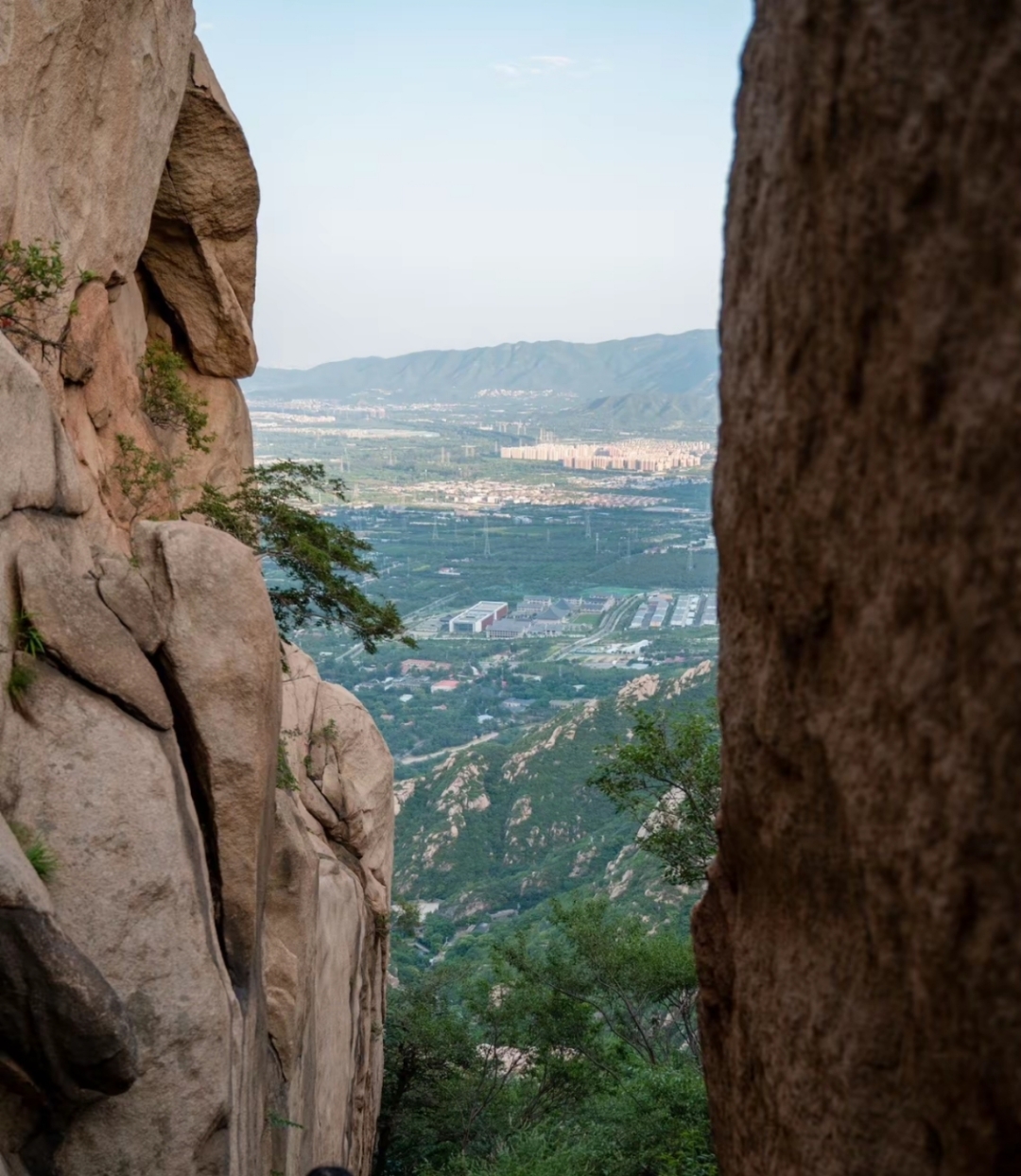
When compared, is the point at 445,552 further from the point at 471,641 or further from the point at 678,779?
the point at 678,779

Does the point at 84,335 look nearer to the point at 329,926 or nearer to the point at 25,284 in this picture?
the point at 25,284

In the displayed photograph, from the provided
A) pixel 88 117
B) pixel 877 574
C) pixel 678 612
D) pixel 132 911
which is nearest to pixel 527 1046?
pixel 132 911

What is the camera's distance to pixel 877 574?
3328mm

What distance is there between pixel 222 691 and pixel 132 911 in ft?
6.16

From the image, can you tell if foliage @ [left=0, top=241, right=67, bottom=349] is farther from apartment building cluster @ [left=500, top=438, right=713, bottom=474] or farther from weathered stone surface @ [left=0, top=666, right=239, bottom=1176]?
apartment building cluster @ [left=500, top=438, right=713, bottom=474]

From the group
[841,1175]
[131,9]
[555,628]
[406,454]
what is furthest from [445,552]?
[841,1175]

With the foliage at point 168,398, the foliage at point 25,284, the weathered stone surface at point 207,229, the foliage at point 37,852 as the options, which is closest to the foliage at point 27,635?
the foliage at point 37,852

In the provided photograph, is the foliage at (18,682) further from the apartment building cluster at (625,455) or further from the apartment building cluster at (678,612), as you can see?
the apartment building cluster at (625,455)

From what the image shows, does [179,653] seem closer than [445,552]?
Yes

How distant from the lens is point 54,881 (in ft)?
24.9

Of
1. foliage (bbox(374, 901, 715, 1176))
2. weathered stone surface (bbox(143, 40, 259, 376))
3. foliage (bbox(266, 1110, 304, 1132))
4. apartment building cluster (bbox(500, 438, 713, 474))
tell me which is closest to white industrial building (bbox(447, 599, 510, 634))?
apartment building cluster (bbox(500, 438, 713, 474))

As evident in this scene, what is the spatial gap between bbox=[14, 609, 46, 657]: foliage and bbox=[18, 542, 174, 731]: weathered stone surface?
3 centimetres

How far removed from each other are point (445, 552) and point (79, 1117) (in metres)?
112

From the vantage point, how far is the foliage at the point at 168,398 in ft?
45.6
